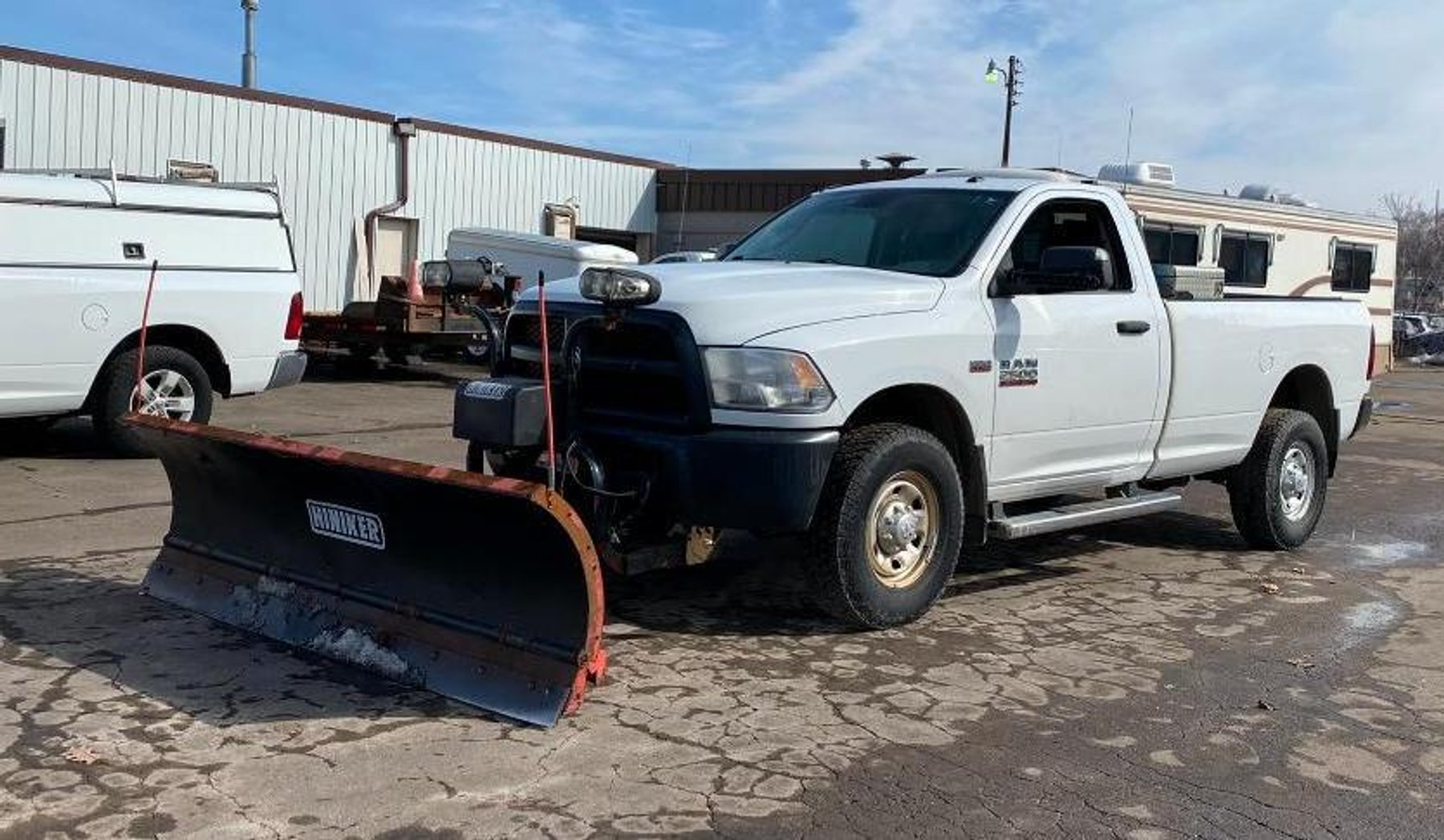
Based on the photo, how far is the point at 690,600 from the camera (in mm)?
6527

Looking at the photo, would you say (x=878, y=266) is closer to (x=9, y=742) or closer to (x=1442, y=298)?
(x=9, y=742)

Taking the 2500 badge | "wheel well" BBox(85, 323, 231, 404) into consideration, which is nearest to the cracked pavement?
the 2500 badge

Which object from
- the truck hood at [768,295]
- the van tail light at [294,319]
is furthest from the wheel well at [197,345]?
the truck hood at [768,295]

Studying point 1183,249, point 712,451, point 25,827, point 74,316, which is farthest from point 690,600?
point 1183,249

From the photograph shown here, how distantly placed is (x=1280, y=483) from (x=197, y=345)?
316 inches

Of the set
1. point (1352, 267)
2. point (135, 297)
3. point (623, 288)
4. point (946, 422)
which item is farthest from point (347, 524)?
point (1352, 267)

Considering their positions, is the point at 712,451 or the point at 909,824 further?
the point at 712,451

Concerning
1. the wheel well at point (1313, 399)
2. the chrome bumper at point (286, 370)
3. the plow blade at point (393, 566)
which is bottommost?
the plow blade at point (393, 566)

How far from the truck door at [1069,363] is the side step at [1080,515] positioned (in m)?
0.12

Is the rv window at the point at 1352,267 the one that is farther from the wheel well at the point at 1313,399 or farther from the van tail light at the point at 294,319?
the van tail light at the point at 294,319

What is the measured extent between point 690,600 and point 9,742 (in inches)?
120

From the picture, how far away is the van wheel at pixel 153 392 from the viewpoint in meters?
10.1

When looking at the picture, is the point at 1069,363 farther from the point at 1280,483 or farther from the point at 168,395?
the point at 168,395

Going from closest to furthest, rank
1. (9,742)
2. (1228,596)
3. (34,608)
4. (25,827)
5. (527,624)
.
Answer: (25,827)
(9,742)
(527,624)
(34,608)
(1228,596)
